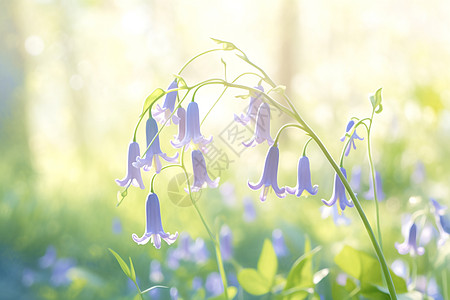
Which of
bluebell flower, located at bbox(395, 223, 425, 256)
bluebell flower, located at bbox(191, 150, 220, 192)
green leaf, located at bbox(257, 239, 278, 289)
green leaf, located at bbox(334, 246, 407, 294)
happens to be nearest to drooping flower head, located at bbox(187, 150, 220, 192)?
bluebell flower, located at bbox(191, 150, 220, 192)

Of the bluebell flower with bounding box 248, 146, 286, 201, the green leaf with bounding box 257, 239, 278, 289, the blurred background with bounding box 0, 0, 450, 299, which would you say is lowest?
the blurred background with bounding box 0, 0, 450, 299

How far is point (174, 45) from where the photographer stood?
20484 mm

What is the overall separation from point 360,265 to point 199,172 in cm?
66

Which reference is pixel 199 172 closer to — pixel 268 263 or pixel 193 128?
pixel 193 128

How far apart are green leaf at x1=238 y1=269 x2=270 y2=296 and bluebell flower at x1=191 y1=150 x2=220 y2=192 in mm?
365

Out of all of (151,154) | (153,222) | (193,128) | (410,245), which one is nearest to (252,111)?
(193,128)

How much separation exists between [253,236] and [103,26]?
12029 millimetres

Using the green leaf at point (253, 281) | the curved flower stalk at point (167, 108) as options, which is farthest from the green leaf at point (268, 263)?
the curved flower stalk at point (167, 108)

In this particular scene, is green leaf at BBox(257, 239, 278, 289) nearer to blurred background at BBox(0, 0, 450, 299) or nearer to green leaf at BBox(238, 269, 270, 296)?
green leaf at BBox(238, 269, 270, 296)

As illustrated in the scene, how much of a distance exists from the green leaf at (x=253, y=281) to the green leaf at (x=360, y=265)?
0.26 m

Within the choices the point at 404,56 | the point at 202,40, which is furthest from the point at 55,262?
the point at 202,40

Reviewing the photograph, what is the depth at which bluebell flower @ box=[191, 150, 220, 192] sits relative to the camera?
4.61 feet

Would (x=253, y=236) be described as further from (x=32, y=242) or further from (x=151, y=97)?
(x=151, y=97)

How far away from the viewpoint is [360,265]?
5.25 ft
